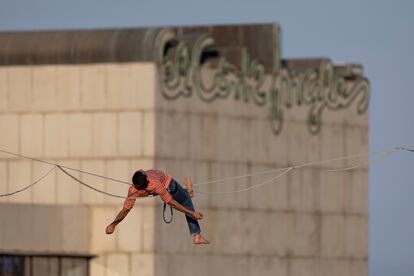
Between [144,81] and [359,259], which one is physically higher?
[144,81]

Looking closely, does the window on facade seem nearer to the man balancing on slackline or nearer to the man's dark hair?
the man balancing on slackline

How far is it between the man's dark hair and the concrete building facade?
36.5m

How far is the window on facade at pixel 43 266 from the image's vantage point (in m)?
93.2

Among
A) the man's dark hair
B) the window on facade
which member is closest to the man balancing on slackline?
the man's dark hair

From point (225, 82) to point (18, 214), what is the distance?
35.8 feet

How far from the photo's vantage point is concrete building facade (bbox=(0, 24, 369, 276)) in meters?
93.9

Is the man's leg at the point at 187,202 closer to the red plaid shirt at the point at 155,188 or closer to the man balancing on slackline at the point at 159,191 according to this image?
the man balancing on slackline at the point at 159,191

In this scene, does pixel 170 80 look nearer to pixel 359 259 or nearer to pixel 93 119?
pixel 93 119

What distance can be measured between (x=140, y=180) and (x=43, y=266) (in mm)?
38407

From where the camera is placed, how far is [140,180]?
2215 inches

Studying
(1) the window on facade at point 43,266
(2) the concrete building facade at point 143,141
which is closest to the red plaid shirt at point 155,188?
(2) the concrete building facade at point 143,141

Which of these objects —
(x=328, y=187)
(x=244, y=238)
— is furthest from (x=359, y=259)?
(x=244, y=238)

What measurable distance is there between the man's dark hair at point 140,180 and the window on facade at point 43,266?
3706cm

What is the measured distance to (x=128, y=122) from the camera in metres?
94.1
